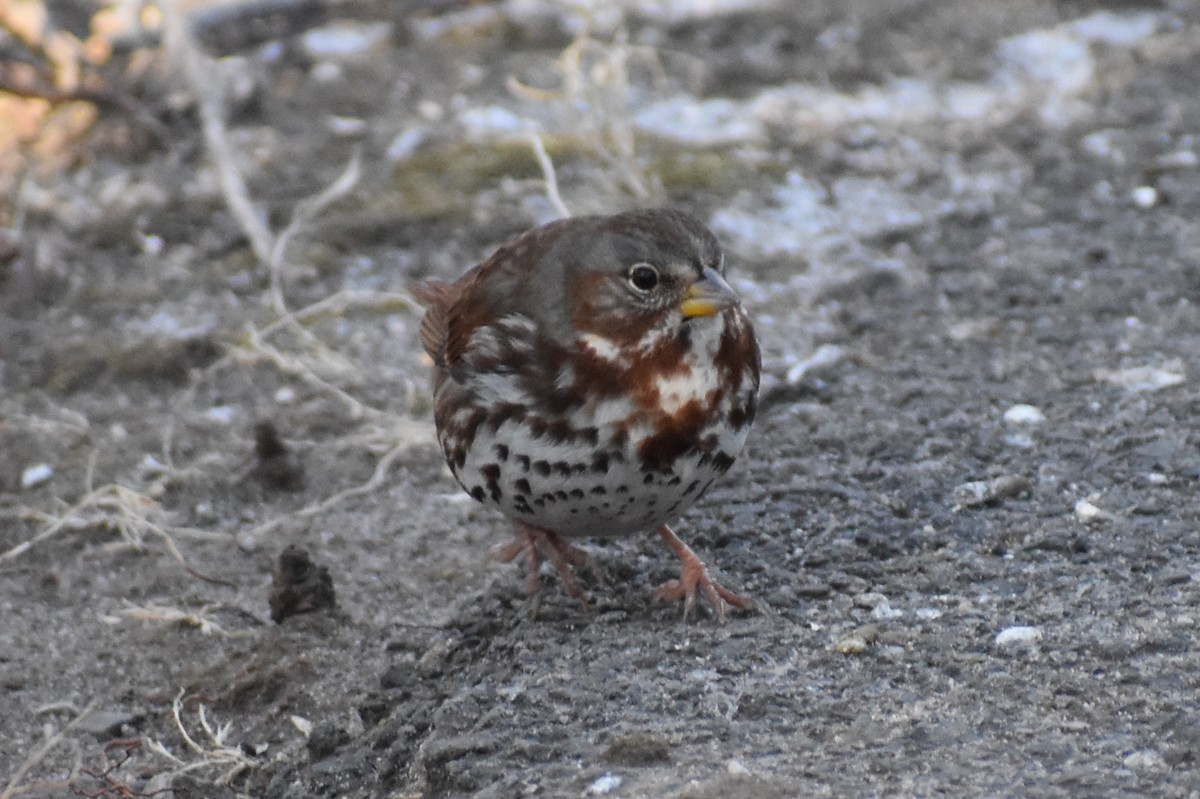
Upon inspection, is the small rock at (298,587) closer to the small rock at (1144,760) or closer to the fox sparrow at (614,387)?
the fox sparrow at (614,387)

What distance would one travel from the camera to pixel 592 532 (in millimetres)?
3453

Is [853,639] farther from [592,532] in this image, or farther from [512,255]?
[512,255]

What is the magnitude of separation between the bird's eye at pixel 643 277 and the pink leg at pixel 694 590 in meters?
0.57

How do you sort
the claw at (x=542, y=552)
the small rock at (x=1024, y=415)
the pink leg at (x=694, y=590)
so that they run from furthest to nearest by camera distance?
the small rock at (x=1024, y=415)
the claw at (x=542, y=552)
the pink leg at (x=694, y=590)

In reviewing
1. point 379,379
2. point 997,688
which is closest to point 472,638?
point 997,688

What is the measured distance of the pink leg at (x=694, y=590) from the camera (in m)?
3.37

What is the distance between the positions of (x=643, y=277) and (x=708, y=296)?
0.46 feet

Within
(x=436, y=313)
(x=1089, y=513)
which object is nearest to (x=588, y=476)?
(x=436, y=313)

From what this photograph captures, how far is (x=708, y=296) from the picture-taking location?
3295 mm

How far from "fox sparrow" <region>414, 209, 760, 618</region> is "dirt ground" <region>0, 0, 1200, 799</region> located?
0.28 m

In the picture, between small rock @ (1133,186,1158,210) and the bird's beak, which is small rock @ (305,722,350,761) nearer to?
the bird's beak

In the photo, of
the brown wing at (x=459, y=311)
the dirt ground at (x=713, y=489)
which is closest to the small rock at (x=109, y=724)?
the dirt ground at (x=713, y=489)

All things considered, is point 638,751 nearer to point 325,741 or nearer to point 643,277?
point 325,741

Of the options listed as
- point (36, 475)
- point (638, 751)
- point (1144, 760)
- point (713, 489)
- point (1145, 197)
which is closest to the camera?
point (1144, 760)
